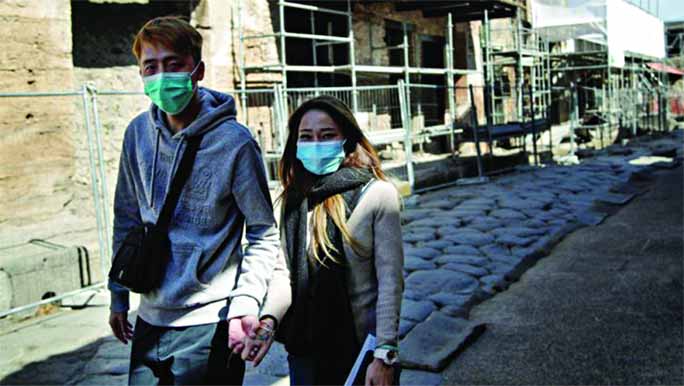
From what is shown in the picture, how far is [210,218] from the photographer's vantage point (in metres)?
2.35

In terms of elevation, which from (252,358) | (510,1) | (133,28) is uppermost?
(510,1)

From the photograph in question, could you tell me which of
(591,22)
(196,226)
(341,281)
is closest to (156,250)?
(196,226)

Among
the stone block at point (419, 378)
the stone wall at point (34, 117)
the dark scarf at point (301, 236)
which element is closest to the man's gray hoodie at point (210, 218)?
the dark scarf at point (301, 236)

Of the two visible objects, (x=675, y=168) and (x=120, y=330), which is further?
(x=675, y=168)

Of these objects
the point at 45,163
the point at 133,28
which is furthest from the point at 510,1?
the point at 45,163

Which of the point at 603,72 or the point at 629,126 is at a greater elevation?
the point at 603,72

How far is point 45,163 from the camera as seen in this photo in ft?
24.7

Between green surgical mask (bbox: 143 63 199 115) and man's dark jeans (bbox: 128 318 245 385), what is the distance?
74 cm

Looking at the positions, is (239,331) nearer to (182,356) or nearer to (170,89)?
(182,356)

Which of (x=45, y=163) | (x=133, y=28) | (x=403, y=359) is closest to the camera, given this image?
(x=403, y=359)

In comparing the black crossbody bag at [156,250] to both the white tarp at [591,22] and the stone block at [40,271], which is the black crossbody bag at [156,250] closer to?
the stone block at [40,271]

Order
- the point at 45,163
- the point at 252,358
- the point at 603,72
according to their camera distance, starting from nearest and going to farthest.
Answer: the point at 252,358 < the point at 45,163 < the point at 603,72

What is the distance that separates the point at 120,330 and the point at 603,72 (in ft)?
88.5

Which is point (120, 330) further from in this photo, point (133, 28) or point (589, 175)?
point (589, 175)
